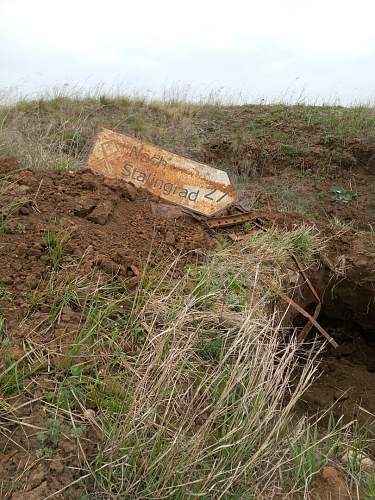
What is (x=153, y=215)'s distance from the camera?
12.6ft

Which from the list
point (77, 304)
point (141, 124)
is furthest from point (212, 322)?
point (141, 124)

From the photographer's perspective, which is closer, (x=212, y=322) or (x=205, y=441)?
(x=205, y=441)

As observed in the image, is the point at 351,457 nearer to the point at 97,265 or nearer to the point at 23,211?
the point at 97,265

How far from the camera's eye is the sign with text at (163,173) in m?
4.30

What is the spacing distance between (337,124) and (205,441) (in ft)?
26.6

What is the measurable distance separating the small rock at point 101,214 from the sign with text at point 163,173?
77 cm

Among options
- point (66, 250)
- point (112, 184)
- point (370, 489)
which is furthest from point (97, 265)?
point (370, 489)

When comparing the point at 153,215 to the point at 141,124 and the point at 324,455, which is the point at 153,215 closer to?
the point at 324,455

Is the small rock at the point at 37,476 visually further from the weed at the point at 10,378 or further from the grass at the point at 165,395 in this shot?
the weed at the point at 10,378

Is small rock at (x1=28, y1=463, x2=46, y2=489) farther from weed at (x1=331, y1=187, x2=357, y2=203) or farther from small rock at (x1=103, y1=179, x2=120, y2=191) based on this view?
weed at (x1=331, y1=187, x2=357, y2=203)

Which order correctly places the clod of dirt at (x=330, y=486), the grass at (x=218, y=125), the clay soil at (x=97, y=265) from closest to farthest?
the clay soil at (x=97, y=265) → the clod of dirt at (x=330, y=486) → the grass at (x=218, y=125)

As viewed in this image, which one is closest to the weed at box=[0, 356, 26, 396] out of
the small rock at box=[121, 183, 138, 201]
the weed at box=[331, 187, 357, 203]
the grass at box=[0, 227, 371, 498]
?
the grass at box=[0, 227, 371, 498]

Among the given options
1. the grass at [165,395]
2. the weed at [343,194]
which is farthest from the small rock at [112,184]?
the weed at [343,194]

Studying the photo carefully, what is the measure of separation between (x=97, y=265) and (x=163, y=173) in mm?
1586
